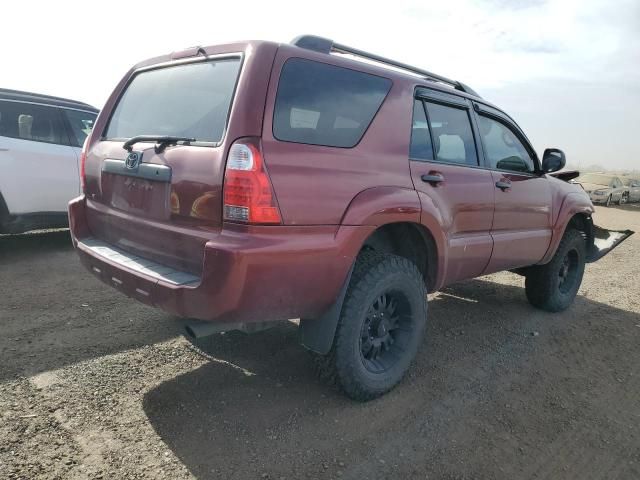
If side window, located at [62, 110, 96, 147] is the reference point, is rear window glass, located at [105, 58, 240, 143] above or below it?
above

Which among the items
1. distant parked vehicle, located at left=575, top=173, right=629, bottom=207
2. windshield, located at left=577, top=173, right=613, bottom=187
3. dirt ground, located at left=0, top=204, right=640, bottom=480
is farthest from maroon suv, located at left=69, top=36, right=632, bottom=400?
windshield, located at left=577, top=173, right=613, bottom=187

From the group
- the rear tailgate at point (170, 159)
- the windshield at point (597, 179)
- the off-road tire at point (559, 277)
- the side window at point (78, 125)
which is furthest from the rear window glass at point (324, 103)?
the windshield at point (597, 179)

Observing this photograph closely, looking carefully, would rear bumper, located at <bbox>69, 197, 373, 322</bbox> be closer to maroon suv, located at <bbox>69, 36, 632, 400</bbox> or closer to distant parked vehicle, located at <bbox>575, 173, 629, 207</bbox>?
maroon suv, located at <bbox>69, 36, 632, 400</bbox>

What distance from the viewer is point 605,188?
62.6 feet

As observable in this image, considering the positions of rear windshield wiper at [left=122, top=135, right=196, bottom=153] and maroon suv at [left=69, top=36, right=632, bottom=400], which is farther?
rear windshield wiper at [left=122, top=135, right=196, bottom=153]

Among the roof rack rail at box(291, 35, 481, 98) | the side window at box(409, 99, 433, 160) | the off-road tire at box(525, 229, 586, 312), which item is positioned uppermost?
the roof rack rail at box(291, 35, 481, 98)

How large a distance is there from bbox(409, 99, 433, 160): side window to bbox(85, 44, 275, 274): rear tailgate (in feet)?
3.58

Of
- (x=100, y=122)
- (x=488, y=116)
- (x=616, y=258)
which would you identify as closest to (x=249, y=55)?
(x=100, y=122)

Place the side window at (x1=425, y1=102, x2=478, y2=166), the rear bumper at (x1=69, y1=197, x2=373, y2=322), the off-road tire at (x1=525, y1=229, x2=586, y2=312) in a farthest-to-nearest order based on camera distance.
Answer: the off-road tire at (x1=525, y1=229, x2=586, y2=312), the side window at (x1=425, y1=102, x2=478, y2=166), the rear bumper at (x1=69, y1=197, x2=373, y2=322)

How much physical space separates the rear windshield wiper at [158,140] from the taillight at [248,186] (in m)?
0.37

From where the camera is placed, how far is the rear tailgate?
2283mm

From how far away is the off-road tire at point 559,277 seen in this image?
4.64 metres

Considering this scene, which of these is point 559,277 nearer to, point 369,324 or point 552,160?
point 552,160

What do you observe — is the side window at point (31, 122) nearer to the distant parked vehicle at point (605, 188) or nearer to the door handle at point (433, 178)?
the door handle at point (433, 178)
